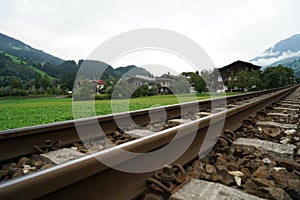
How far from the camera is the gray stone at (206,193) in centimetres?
106

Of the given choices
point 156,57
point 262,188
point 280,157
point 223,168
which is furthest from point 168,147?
point 156,57

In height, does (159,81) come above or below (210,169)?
above

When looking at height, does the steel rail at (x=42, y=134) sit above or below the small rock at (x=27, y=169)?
above

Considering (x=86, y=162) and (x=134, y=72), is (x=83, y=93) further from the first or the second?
(x=86, y=162)

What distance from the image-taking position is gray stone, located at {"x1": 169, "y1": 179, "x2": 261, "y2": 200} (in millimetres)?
1060

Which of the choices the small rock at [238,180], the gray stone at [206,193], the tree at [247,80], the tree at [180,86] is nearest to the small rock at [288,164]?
the small rock at [238,180]

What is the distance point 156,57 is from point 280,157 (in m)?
5.98

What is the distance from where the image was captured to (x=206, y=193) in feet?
3.61

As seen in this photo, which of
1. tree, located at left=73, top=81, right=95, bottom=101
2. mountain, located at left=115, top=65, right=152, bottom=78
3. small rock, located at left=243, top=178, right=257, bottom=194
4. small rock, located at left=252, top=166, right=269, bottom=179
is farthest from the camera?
tree, located at left=73, top=81, right=95, bottom=101

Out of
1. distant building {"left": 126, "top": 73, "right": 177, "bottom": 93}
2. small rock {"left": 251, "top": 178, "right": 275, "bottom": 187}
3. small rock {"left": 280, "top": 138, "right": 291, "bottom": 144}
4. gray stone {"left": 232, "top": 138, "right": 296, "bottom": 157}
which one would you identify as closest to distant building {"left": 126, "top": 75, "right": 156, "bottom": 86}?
distant building {"left": 126, "top": 73, "right": 177, "bottom": 93}

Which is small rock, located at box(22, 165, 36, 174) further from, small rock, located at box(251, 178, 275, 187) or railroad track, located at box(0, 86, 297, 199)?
small rock, located at box(251, 178, 275, 187)

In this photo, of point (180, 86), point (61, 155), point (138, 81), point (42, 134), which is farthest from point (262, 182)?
point (180, 86)

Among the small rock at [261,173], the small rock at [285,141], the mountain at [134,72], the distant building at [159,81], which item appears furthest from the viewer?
the distant building at [159,81]

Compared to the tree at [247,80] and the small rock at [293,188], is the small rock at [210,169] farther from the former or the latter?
the tree at [247,80]
